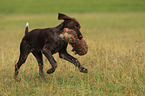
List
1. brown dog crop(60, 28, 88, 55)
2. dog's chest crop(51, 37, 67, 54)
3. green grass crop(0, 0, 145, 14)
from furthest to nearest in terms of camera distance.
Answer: green grass crop(0, 0, 145, 14) → dog's chest crop(51, 37, 67, 54) → brown dog crop(60, 28, 88, 55)

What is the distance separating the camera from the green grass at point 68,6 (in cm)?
4381

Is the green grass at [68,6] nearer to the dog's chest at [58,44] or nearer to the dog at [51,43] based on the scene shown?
the dog at [51,43]

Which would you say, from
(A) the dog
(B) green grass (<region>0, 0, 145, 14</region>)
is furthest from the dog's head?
(B) green grass (<region>0, 0, 145, 14</region>)

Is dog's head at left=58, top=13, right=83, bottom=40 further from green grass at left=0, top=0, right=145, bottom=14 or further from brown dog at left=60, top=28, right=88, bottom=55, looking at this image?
green grass at left=0, top=0, right=145, bottom=14

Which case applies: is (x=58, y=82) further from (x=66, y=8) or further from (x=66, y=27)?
(x=66, y=8)

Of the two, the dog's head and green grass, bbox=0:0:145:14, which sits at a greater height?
green grass, bbox=0:0:145:14

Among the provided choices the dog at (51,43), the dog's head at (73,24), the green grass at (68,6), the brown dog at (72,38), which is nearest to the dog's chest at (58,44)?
the dog at (51,43)

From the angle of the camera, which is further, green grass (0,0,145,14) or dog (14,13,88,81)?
green grass (0,0,145,14)

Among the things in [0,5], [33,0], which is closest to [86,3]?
[33,0]

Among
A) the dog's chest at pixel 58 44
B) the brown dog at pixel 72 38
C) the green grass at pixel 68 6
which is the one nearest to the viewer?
the brown dog at pixel 72 38

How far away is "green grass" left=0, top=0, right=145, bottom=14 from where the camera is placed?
144ft

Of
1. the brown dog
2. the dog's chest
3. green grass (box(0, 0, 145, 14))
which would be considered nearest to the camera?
the brown dog

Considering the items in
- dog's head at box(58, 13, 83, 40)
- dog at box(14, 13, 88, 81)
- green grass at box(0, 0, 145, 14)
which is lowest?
dog at box(14, 13, 88, 81)

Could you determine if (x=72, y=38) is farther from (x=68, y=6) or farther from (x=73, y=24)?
(x=68, y=6)
